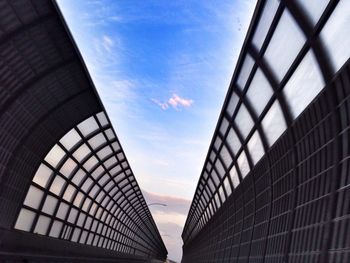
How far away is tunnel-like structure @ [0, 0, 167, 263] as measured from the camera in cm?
1105

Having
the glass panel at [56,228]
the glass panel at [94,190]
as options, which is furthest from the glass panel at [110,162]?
the glass panel at [56,228]

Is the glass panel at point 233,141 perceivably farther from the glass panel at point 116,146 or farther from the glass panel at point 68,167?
the glass panel at point 68,167

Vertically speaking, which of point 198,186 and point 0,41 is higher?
point 198,186

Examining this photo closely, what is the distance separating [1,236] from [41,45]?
7.70m

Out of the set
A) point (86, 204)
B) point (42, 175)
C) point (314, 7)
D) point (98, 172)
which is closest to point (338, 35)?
point (314, 7)

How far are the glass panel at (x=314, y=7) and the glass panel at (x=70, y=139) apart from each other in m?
11.7

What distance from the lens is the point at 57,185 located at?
20.7 m

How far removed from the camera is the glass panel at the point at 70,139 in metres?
17.9

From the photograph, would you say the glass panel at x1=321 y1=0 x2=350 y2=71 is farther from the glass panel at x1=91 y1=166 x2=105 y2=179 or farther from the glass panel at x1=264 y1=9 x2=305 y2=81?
the glass panel at x1=91 y1=166 x2=105 y2=179

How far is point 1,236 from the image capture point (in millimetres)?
15664

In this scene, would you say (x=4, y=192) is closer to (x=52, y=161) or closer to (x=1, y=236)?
(x=1, y=236)

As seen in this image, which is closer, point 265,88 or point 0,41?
point 0,41

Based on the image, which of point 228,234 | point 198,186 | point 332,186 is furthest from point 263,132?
point 198,186

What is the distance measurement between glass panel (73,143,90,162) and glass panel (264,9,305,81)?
11.3m
